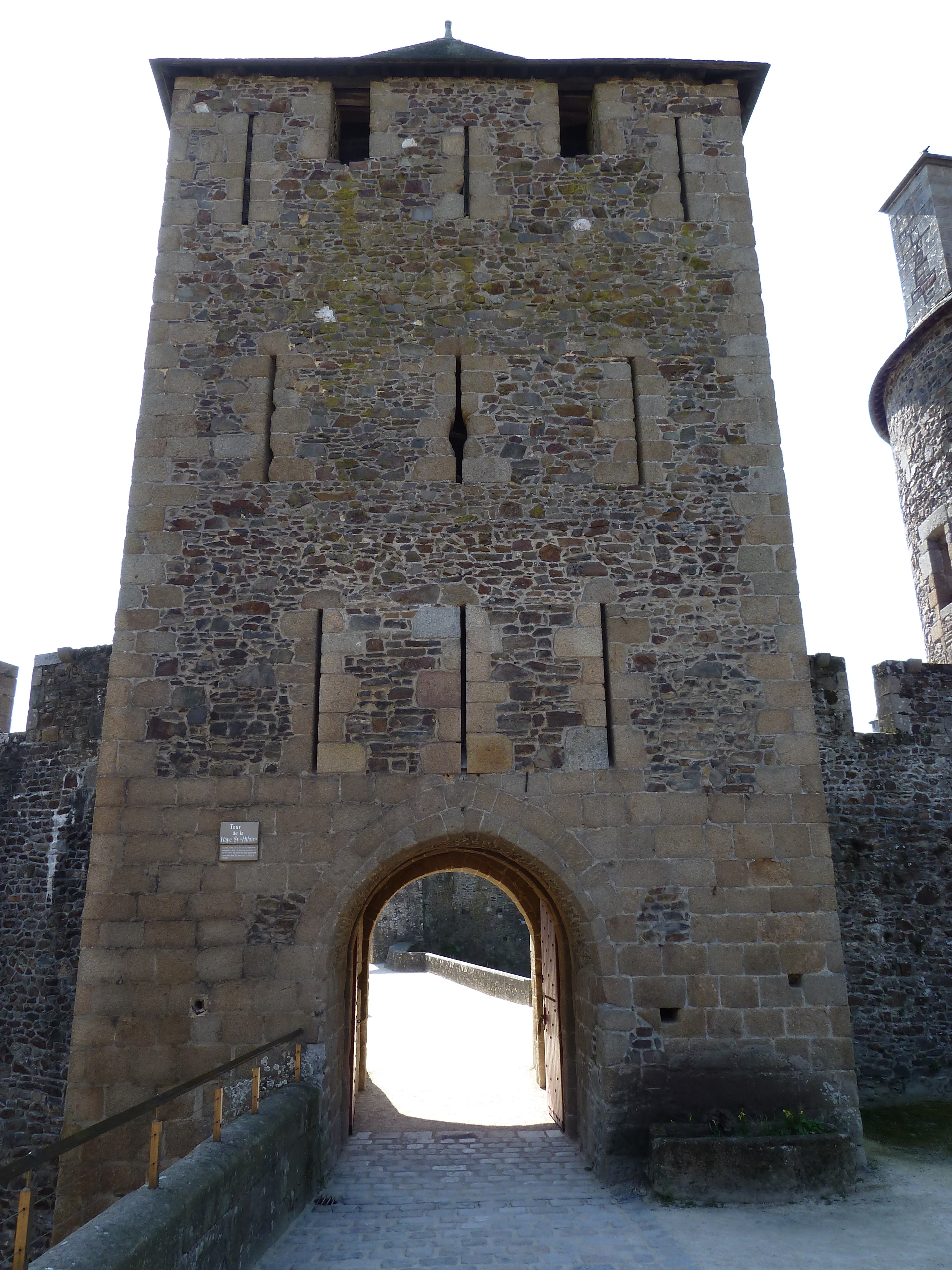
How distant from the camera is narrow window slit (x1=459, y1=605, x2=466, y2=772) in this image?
6465 millimetres

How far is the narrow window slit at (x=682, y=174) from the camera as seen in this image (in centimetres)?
802

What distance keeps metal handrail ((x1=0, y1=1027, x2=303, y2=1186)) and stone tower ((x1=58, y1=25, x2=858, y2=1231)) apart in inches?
57.7

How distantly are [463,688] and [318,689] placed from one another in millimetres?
1108

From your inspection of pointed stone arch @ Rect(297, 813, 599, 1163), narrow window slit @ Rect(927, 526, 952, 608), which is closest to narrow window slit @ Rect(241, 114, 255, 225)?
pointed stone arch @ Rect(297, 813, 599, 1163)

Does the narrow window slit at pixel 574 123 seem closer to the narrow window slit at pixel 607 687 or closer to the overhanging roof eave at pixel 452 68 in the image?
the overhanging roof eave at pixel 452 68

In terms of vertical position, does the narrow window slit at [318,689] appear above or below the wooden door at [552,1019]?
above

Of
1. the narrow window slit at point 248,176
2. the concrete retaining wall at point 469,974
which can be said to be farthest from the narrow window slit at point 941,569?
the narrow window slit at point 248,176

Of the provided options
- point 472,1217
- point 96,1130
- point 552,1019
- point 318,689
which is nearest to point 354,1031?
point 552,1019

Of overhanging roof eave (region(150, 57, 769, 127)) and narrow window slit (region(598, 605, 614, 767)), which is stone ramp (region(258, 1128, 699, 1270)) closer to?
narrow window slit (region(598, 605, 614, 767))

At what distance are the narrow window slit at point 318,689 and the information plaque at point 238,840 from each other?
0.61m

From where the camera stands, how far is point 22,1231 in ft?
8.88

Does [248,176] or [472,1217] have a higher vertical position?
[248,176]

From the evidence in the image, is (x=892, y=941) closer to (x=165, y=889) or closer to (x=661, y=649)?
(x=661, y=649)

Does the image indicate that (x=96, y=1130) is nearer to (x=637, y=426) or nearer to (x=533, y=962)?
(x=637, y=426)
